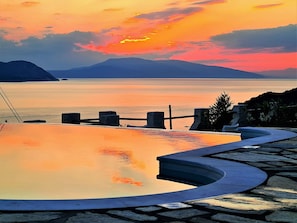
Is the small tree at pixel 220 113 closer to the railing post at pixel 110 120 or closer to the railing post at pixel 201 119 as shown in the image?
the railing post at pixel 201 119

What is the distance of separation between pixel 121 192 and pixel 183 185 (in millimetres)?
738

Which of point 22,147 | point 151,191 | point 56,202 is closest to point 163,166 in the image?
point 151,191

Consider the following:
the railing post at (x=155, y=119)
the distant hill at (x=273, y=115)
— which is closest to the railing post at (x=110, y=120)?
the railing post at (x=155, y=119)

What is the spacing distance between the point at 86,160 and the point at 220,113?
9659mm

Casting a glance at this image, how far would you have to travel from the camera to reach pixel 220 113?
16.5 m

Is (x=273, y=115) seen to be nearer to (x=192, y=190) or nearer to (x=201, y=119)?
(x=201, y=119)

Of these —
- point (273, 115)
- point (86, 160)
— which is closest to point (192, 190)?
point (86, 160)

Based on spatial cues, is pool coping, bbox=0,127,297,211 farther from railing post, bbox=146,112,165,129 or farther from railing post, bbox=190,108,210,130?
railing post, bbox=190,108,210,130

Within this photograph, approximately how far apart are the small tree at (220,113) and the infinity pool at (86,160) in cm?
474

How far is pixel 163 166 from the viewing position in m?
6.32

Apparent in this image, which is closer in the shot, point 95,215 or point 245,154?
point 95,215

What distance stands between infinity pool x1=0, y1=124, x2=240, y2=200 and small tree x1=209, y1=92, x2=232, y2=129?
474 centimetres

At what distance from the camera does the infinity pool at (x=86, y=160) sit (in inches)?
216

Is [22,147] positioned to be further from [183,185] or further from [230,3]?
[230,3]
